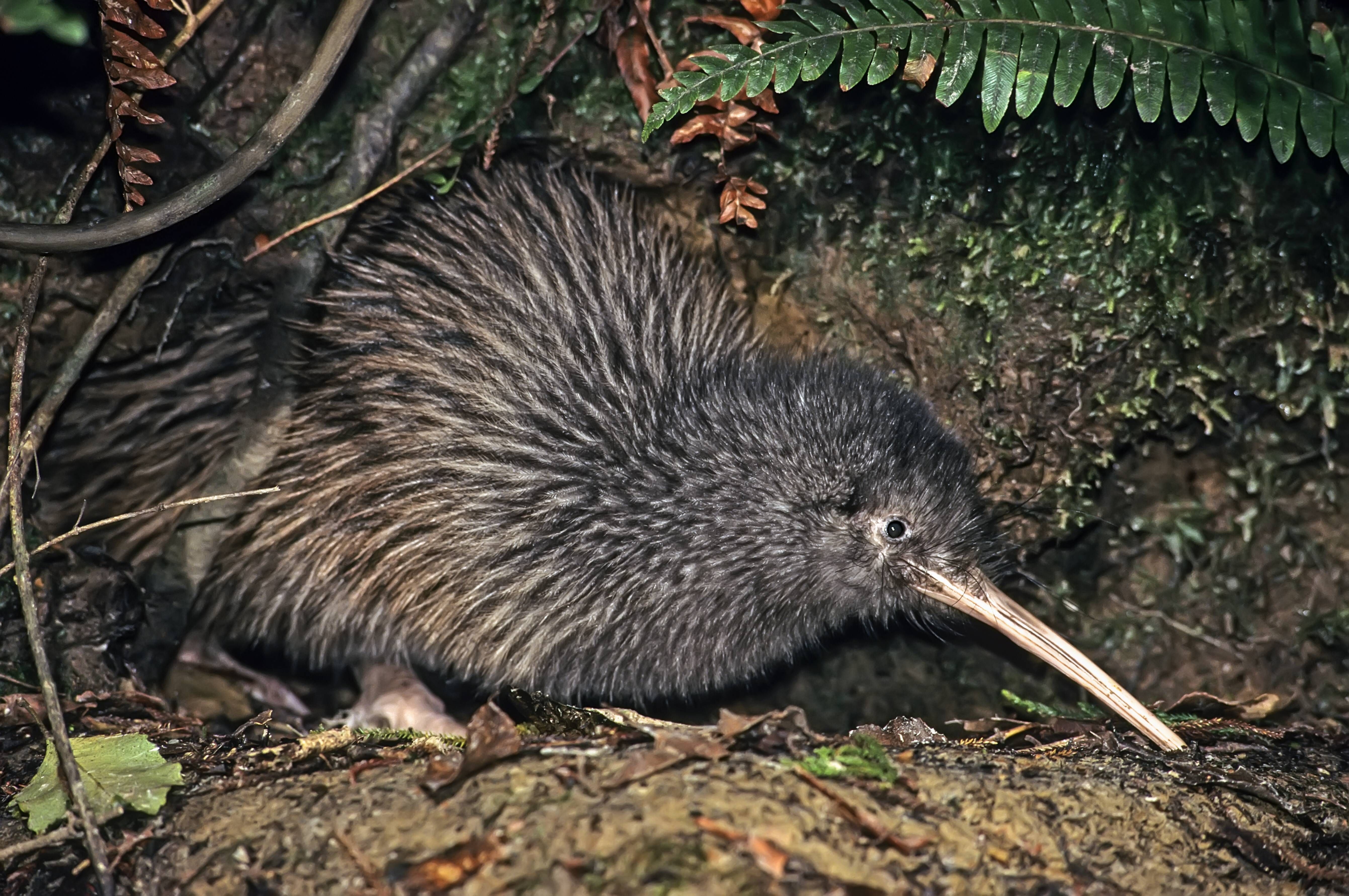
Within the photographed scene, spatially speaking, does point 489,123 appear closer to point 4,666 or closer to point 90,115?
point 90,115

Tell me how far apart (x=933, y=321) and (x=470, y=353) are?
1.73 metres

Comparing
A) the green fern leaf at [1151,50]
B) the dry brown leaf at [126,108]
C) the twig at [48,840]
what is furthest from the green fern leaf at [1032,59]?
the twig at [48,840]

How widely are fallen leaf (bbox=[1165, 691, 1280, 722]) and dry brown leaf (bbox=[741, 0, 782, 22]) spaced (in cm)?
269

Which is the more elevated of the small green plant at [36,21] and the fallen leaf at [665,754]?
the small green plant at [36,21]

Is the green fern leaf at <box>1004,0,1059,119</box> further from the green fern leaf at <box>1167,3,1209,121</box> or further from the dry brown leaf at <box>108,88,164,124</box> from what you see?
the dry brown leaf at <box>108,88,164,124</box>

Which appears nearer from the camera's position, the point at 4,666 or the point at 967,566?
the point at 4,666

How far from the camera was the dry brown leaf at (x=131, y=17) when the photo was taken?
3.00 meters

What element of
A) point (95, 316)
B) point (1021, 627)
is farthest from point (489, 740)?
point (95, 316)

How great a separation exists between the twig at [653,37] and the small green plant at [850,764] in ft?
7.50

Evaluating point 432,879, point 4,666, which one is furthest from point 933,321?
point 4,666

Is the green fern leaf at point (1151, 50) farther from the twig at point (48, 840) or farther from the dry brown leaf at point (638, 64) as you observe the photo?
the twig at point (48, 840)

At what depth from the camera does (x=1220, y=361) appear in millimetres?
3900

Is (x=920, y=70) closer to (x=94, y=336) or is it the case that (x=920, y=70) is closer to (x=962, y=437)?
(x=962, y=437)

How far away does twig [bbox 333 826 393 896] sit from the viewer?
2.13 metres
